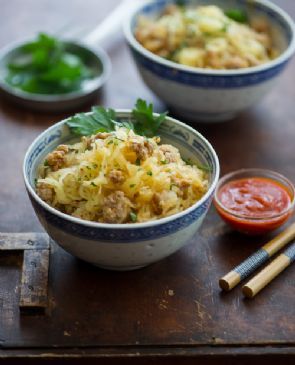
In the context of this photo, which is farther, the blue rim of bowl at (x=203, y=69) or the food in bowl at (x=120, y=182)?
the blue rim of bowl at (x=203, y=69)

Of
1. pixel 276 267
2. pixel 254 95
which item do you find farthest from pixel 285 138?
pixel 276 267

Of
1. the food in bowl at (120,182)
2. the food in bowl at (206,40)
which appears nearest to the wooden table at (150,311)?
the food in bowl at (120,182)

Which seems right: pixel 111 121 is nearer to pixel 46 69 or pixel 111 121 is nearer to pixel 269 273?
pixel 269 273

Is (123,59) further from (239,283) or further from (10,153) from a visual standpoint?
(239,283)

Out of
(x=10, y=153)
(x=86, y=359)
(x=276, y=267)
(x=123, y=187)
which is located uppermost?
(x=123, y=187)

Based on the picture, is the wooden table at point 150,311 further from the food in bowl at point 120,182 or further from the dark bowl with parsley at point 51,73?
the dark bowl with parsley at point 51,73

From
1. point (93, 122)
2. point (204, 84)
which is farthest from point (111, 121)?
point (204, 84)
